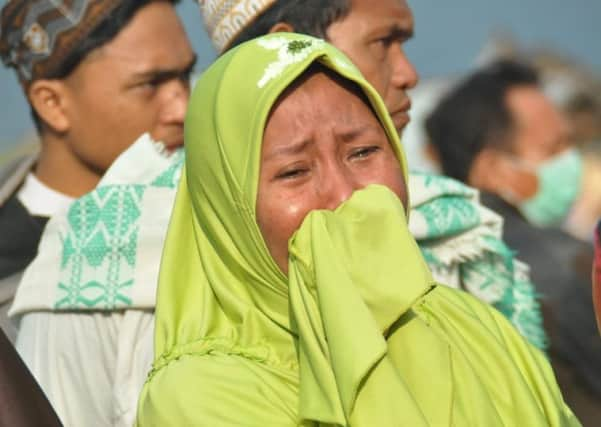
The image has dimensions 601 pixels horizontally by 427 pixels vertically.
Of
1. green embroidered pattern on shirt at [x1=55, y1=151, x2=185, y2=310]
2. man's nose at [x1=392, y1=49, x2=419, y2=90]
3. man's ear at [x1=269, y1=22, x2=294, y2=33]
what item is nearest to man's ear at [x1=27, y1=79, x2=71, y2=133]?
green embroidered pattern on shirt at [x1=55, y1=151, x2=185, y2=310]

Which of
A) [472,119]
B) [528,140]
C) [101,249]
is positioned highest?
[101,249]

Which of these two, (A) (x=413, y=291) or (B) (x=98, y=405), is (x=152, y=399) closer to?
(A) (x=413, y=291)

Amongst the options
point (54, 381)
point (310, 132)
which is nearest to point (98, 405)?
point (54, 381)

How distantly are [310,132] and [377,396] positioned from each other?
2.07ft

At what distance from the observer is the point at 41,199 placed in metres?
5.25

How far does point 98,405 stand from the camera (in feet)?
13.7

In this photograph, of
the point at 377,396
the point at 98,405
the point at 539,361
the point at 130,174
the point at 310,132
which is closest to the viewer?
the point at 377,396

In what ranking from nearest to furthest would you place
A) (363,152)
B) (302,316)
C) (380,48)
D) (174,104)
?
(302,316)
(363,152)
(380,48)
(174,104)

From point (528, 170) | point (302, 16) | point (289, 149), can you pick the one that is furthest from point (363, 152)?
point (528, 170)

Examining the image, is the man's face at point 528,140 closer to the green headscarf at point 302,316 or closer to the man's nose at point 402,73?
the man's nose at point 402,73

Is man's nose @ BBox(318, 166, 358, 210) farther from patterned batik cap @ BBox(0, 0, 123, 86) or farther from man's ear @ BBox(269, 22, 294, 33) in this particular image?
patterned batik cap @ BBox(0, 0, 123, 86)

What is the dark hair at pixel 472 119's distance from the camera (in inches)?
294

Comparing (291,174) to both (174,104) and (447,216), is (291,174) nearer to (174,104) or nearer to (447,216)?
(447,216)

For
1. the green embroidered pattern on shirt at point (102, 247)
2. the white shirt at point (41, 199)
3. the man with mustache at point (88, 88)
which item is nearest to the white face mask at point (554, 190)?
the man with mustache at point (88, 88)
